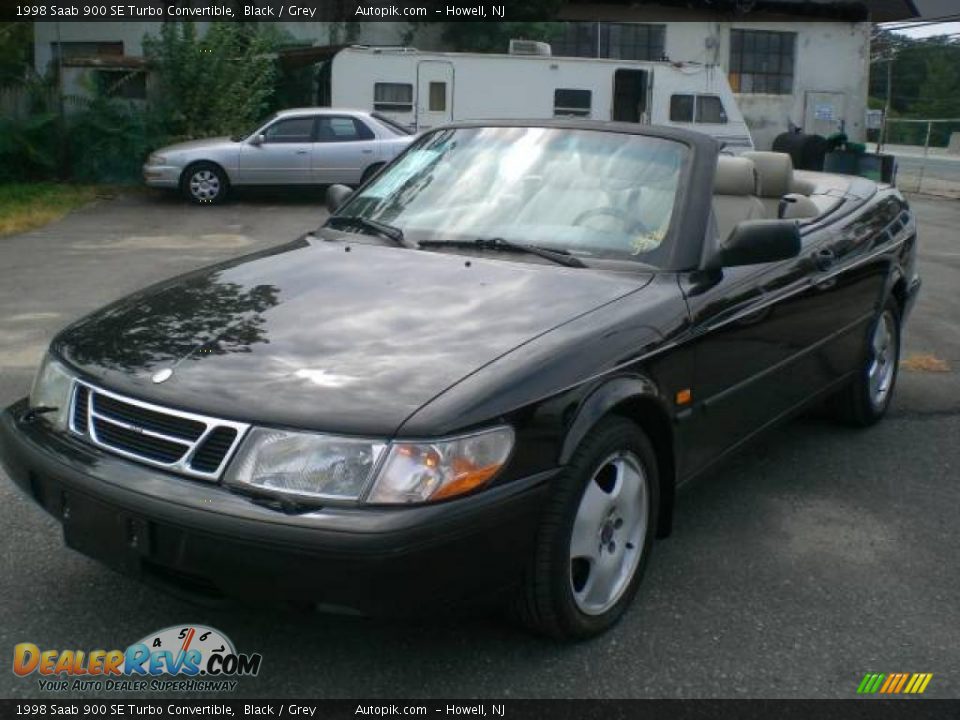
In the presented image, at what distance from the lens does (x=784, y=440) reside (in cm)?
528

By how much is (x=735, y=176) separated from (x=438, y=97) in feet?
47.5

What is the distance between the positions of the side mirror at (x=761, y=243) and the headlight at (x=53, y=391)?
2233 mm

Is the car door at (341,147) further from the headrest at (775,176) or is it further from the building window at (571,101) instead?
the headrest at (775,176)

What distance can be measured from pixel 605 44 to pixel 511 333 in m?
24.3

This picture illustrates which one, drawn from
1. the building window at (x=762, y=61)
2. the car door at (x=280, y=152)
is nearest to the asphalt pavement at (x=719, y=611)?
the car door at (x=280, y=152)

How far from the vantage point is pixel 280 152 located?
52.4 ft

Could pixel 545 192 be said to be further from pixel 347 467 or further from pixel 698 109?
pixel 698 109

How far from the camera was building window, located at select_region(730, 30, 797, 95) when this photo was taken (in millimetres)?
26344

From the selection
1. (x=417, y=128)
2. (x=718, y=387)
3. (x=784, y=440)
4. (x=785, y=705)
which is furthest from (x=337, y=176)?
(x=785, y=705)

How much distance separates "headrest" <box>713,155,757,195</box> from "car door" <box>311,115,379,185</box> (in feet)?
38.5

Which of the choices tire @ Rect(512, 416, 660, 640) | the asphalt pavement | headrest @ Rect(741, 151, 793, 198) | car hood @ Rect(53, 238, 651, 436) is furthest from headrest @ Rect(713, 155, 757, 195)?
tire @ Rect(512, 416, 660, 640)

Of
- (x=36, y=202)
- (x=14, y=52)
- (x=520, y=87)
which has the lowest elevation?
(x=36, y=202)

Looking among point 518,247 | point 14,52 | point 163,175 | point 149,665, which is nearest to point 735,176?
point 518,247

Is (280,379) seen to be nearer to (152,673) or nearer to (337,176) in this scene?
(152,673)
